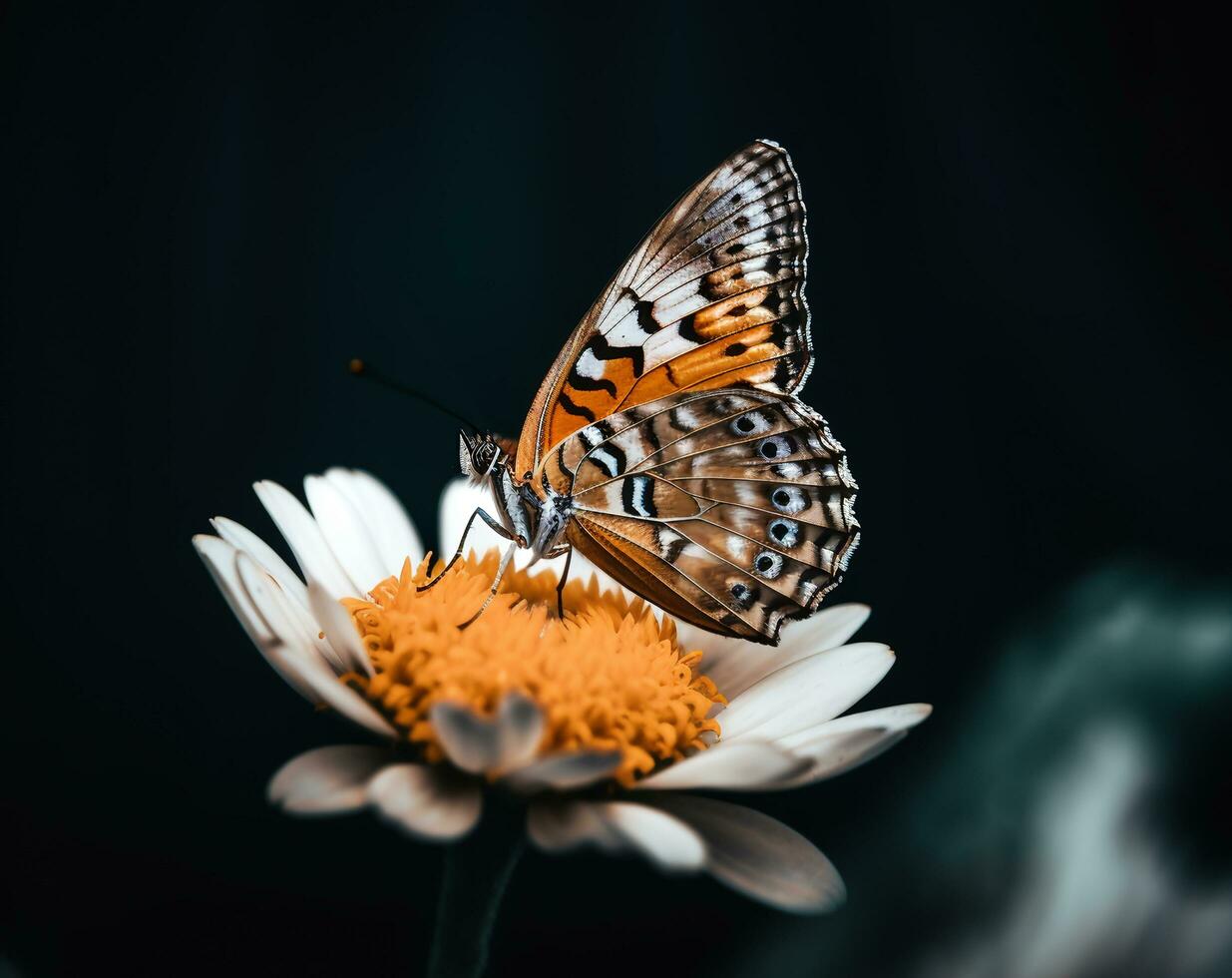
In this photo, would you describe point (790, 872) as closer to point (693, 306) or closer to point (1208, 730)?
point (693, 306)

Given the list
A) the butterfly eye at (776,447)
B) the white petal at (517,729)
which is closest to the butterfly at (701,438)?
the butterfly eye at (776,447)

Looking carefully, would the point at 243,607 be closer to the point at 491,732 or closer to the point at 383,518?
the point at 491,732

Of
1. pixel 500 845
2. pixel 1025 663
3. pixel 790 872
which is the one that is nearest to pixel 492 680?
pixel 500 845

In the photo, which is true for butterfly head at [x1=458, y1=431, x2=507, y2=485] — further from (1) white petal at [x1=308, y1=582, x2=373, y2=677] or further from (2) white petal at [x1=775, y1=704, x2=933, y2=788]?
(2) white petal at [x1=775, y1=704, x2=933, y2=788]

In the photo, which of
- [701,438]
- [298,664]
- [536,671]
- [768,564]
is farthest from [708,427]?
[298,664]

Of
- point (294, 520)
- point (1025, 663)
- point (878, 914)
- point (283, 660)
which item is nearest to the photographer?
point (283, 660)

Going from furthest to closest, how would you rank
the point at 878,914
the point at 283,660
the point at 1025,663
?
the point at 1025,663 → the point at 878,914 → the point at 283,660
